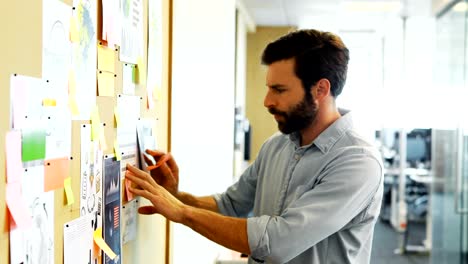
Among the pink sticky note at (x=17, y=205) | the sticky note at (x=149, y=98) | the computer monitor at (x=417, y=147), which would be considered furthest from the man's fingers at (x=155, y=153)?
the computer monitor at (x=417, y=147)

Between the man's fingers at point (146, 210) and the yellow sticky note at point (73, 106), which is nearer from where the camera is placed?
the yellow sticky note at point (73, 106)

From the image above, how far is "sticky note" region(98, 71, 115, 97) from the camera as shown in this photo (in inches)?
55.1

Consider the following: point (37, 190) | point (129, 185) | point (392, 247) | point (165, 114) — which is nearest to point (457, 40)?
point (392, 247)

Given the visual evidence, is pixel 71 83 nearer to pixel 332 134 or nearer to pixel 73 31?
pixel 73 31

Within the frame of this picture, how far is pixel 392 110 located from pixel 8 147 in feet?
28.6

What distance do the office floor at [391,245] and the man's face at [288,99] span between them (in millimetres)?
5226

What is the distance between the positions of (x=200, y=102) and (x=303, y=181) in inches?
36.6

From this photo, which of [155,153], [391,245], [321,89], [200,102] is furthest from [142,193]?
[391,245]

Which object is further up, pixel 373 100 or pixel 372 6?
pixel 372 6

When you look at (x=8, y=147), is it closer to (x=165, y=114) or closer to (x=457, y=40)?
(x=165, y=114)

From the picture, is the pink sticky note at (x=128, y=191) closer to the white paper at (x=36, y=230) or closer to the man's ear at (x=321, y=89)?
the white paper at (x=36, y=230)

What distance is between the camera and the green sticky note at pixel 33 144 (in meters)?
1.02

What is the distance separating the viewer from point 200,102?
269 centimetres

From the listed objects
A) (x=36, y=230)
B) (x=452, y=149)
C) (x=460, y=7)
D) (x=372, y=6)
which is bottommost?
(x=452, y=149)
